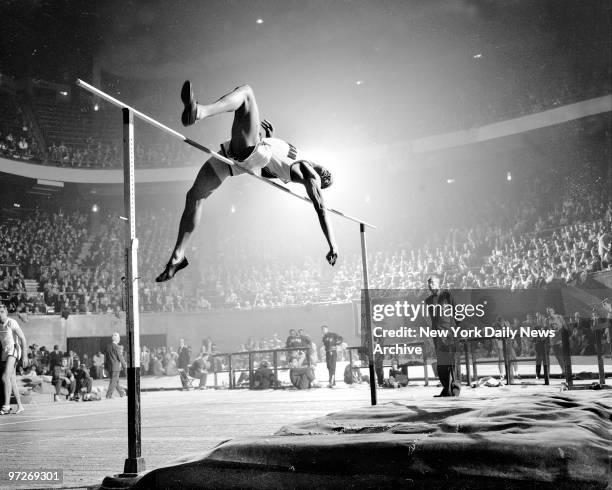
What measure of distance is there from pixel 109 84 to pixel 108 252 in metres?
10.2

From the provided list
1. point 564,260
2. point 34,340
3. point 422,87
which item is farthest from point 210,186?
point 422,87

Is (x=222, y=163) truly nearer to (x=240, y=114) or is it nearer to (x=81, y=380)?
(x=240, y=114)

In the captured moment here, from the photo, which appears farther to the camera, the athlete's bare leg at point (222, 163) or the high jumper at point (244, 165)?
the high jumper at point (244, 165)

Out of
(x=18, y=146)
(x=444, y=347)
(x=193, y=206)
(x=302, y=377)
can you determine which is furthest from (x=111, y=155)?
(x=193, y=206)

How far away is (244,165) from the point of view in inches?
155

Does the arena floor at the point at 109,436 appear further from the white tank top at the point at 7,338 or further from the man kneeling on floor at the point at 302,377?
the man kneeling on floor at the point at 302,377

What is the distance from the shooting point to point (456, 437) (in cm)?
234

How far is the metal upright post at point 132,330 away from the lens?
2793 mm

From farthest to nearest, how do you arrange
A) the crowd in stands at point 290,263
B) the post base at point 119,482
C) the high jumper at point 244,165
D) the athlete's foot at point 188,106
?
the crowd in stands at point 290,263 → the high jumper at point 244,165 → the athlete's foot at point 188,106 → the post base at point 119,482

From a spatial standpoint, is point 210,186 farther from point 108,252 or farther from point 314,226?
point 314,226

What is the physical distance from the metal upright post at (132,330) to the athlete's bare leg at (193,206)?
79 centimetres

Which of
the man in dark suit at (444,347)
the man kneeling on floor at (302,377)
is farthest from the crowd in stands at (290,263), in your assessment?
the man in dark suit at (444,347)

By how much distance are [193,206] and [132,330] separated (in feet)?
4.19

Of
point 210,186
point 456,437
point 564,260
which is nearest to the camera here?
point 456,437
